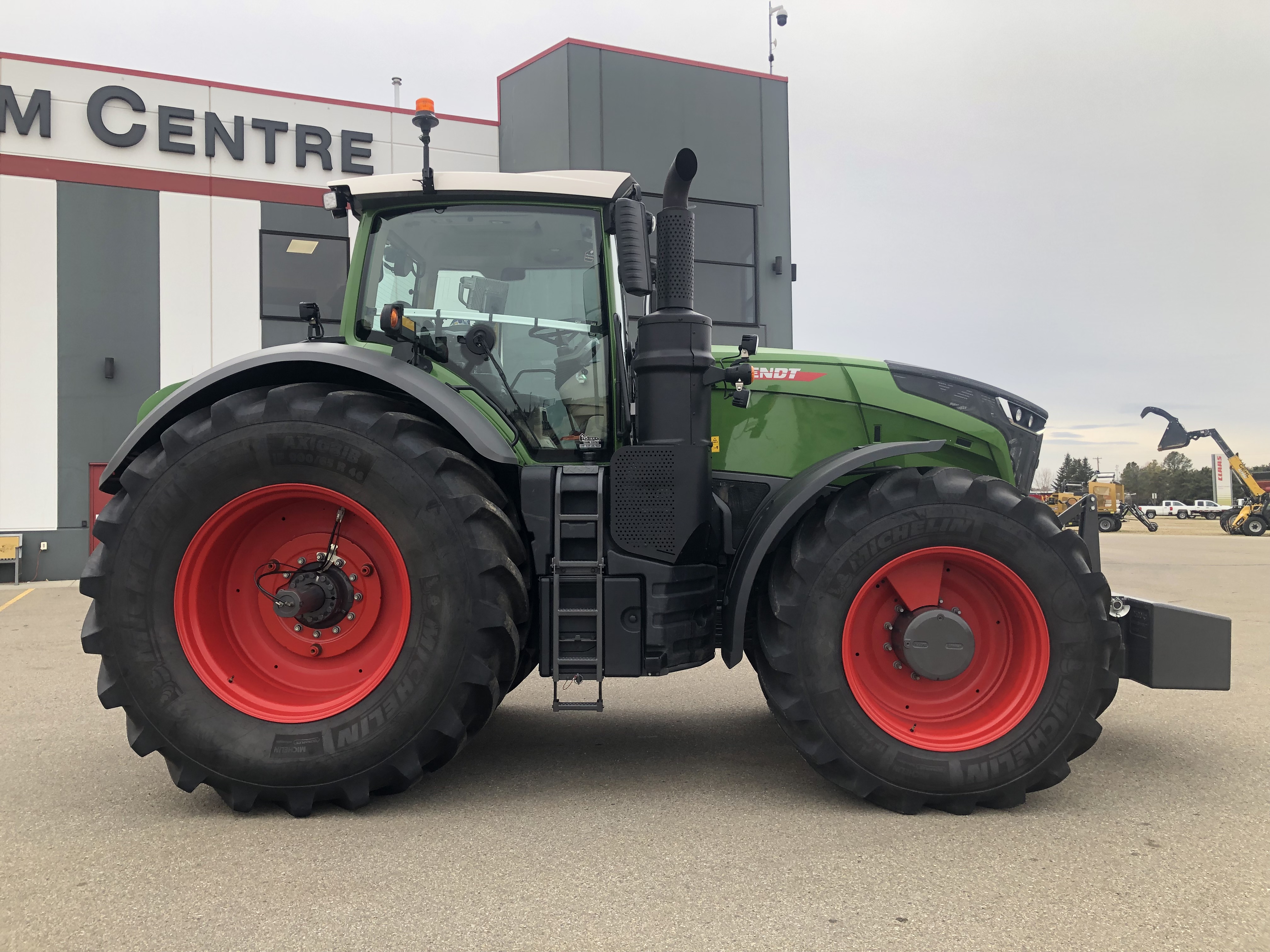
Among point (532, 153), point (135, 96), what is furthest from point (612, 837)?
point (135, 96)

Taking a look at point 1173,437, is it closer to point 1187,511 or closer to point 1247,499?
point 1247,499

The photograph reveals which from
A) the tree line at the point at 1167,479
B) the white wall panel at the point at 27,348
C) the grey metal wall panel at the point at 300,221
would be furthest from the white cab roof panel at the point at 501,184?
the tree line at the point at 1167,479

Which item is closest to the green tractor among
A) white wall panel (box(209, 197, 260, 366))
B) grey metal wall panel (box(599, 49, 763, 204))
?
A: grey metal wall panel (box(599, 49, 763, 204))

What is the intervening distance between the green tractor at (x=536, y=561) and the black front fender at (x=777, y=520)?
0.06ft

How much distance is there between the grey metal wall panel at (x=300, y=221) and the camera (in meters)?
13.2

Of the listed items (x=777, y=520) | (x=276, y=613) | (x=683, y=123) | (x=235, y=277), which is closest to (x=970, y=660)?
(x=777, y=520)

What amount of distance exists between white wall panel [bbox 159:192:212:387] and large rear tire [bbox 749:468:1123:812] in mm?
12051

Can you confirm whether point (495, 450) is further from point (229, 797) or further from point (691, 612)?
point (229, 797)

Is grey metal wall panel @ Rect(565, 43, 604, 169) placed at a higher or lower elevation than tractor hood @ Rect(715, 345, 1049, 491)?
higher

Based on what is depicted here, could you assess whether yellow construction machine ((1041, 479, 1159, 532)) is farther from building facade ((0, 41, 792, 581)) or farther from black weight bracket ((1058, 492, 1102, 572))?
black weight bracket ((1058, 492, 1102, 572))

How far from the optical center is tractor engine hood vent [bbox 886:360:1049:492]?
3.96m

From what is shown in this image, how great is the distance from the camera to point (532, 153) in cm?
1351

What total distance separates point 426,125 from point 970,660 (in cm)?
323

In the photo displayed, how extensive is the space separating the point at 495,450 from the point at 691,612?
105 centimetres
